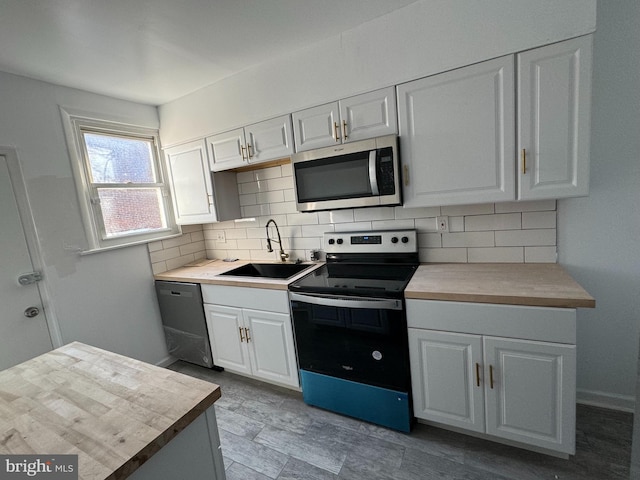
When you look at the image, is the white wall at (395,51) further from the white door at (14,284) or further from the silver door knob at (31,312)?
the silver door knob at (31,312)

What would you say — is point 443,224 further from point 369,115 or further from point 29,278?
point 29,278

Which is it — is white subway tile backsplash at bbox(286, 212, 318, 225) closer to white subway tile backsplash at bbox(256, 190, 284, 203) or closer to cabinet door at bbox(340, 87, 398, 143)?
white subway tile backsplash at bbox(256, 190, 284, 203)

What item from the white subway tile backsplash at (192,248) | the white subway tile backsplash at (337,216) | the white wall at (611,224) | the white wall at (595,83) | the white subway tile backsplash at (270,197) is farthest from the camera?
the white subway tile backsplash at (192,248)

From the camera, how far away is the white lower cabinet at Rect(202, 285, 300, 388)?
2.07 meters

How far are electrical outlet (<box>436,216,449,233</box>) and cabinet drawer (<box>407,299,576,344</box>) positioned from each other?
0.65 meters

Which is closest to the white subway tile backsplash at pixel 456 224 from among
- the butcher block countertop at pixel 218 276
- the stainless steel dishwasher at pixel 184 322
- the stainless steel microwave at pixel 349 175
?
the stainless steel microwave at pixel 349 175

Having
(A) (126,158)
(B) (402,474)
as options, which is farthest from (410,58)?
(A) (126,158)

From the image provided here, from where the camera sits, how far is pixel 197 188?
8.51 ft

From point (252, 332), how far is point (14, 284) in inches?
60.2

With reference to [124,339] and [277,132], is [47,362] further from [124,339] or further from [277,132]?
[277,132]

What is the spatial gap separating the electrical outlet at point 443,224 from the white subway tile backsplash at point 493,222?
114 millimetres

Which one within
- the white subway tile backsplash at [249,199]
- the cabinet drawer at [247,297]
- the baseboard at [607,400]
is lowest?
the baseboard at [607,400]

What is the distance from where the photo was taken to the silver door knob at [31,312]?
195 centimetres

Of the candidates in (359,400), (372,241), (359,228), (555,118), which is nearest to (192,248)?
(359,228)
